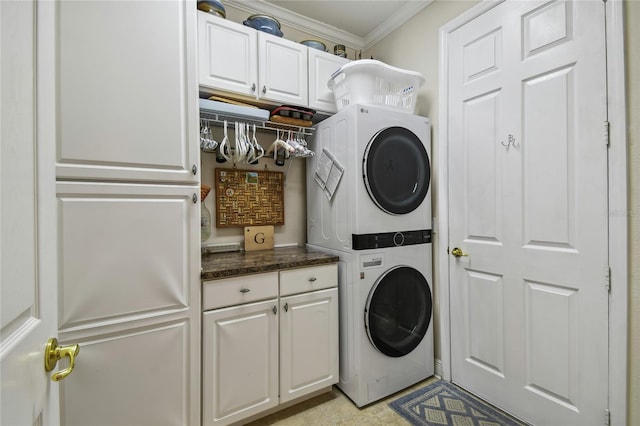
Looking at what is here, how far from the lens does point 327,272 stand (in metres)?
1.90

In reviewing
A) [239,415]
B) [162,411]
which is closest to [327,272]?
[239,415]

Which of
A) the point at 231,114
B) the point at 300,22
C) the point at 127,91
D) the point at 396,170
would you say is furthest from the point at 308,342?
the point at 300,22

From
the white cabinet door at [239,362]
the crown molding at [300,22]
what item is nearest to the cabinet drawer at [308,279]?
the white cabinet door at [239,362]

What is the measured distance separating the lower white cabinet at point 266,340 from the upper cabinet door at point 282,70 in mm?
1176

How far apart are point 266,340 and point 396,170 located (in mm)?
1338

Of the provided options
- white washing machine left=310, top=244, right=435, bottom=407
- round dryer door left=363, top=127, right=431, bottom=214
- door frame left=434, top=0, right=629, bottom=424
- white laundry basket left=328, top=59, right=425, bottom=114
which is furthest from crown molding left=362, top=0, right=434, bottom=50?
white washing machine left=310, top=244, right=435, bottom=407

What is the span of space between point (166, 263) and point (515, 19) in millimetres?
2332

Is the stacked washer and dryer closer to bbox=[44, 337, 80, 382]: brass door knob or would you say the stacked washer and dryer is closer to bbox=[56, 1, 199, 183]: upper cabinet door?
bbox=[56, 1, 199, 183]: upper cabinet door

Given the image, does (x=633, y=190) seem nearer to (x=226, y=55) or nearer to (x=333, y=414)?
(x=333, y=414)

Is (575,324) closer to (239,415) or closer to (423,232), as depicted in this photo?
(423,232)

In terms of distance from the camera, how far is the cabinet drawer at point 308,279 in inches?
69.1

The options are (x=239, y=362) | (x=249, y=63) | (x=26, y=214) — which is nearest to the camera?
(x=26, y=214)

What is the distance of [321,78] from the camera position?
216 centimetres

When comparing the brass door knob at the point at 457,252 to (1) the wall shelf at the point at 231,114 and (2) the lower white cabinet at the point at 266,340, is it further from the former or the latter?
(1) the wall shelf at the point at 231,114
